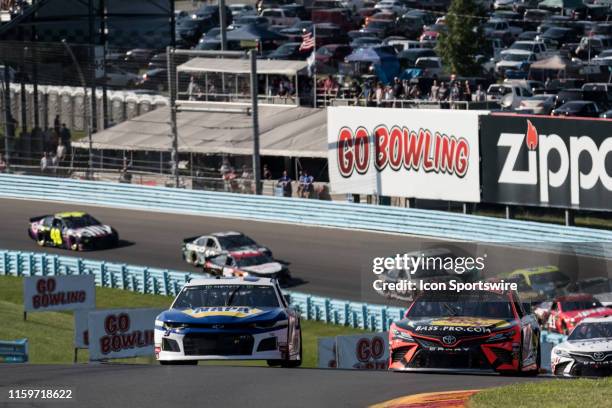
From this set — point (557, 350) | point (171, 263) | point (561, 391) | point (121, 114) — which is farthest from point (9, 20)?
point (561, 391)

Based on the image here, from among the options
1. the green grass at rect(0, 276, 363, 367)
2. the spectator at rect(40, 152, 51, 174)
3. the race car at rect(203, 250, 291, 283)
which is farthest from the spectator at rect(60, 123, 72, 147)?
the race car at rect(203, 250, 291, 283)

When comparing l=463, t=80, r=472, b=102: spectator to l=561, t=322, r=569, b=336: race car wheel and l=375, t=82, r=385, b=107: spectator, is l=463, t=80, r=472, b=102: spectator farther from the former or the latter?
l=561, t=322, r=569, b=336: race car wheel

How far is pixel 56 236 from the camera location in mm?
39188

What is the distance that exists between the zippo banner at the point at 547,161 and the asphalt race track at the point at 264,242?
3241mm

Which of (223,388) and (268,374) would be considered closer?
(223,388)

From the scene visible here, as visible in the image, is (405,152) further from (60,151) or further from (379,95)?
(60,151)

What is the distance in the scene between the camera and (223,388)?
14.3 metres

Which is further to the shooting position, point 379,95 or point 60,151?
point 60,151

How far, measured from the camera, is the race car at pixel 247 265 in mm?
33594

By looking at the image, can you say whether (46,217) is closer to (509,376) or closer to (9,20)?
(9,20)

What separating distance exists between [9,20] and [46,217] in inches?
614

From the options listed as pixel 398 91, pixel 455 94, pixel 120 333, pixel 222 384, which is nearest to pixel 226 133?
pixel 398 91

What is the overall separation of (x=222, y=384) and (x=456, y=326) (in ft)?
10.4

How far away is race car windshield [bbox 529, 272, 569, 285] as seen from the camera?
2152 cm
